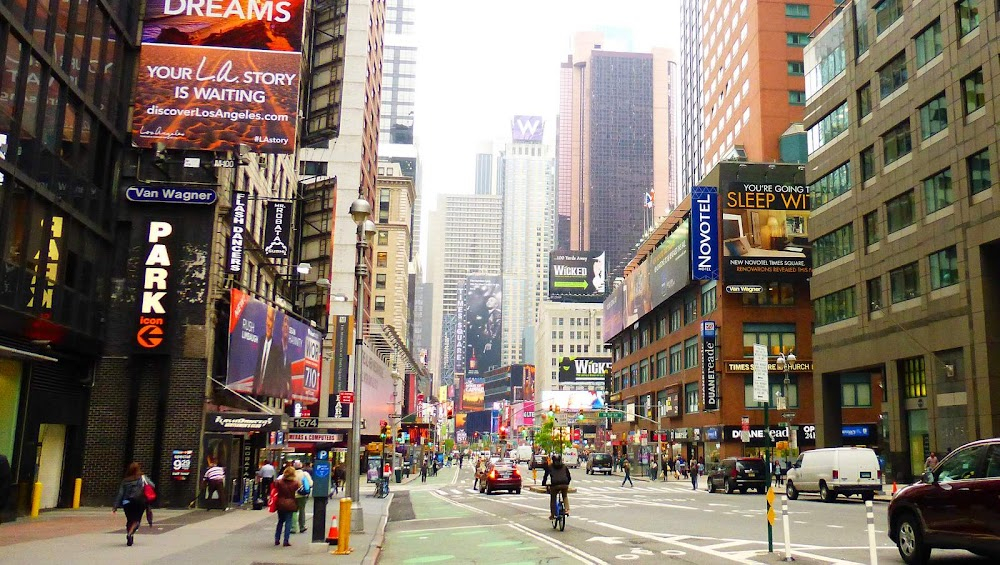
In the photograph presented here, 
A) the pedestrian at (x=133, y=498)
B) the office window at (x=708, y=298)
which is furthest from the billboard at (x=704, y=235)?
the pedestrian at (x=133, y=498)

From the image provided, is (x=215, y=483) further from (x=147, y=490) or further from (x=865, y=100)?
(x=865, y=100)

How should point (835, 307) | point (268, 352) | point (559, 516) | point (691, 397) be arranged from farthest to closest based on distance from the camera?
point (691, 397), point (835, 307), point (268, 352), point (559, 516)

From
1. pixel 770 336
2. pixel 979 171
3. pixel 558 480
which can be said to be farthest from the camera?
pixel 770 336

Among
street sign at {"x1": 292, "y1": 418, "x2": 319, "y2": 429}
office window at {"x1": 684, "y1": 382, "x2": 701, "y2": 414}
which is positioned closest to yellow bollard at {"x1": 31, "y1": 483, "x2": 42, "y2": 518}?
street sign at {"x1": 292, "y1": 418, "x2": 319, "y2": 429}

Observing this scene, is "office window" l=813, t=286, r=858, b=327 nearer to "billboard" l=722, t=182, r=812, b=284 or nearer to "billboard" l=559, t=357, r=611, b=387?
"billboard" l=722, t=182, r=812, b=284

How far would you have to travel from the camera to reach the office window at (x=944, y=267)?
4038cm

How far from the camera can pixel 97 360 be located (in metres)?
28.9

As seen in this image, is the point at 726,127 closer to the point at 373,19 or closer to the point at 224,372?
the point at 373,19

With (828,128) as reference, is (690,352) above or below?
below

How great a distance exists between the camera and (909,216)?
4434 centimetres

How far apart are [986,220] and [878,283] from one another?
34.4ft

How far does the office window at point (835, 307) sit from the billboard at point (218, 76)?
118 ft

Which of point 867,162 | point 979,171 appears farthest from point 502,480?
point 867,162

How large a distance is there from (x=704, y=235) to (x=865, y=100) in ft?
72.7
